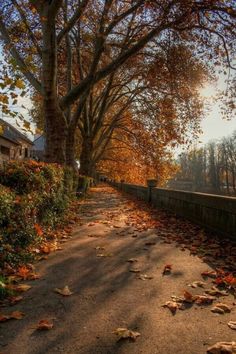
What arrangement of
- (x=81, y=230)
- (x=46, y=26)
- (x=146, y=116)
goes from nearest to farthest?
(x=81, y=230) < (x=46, y=26) < (x=146, y=116)

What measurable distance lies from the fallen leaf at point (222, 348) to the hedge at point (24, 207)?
9.87ft

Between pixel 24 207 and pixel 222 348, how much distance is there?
12.8 ft

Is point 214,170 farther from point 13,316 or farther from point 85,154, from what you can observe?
point 13,316

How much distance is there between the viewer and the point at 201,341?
3.39 meters

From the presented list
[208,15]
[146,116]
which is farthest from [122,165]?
[208,15]

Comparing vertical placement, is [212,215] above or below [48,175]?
below

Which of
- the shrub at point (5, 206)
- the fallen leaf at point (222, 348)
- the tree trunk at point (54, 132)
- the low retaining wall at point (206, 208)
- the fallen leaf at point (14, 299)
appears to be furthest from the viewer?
the tree trunk at point (54, 132)

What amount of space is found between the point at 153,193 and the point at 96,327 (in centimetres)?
1578

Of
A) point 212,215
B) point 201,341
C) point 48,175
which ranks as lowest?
point 201,341

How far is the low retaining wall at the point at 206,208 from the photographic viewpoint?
7.95 meters

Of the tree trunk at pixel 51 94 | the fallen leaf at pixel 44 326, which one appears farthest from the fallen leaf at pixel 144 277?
the tree trunk at pixel 51 94

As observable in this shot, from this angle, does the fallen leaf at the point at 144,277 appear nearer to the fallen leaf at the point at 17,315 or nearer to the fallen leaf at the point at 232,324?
the fallen leaf at the point at 232,324

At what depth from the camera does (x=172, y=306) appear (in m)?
4.23

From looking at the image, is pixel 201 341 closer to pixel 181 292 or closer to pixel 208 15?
pixel 181 292
